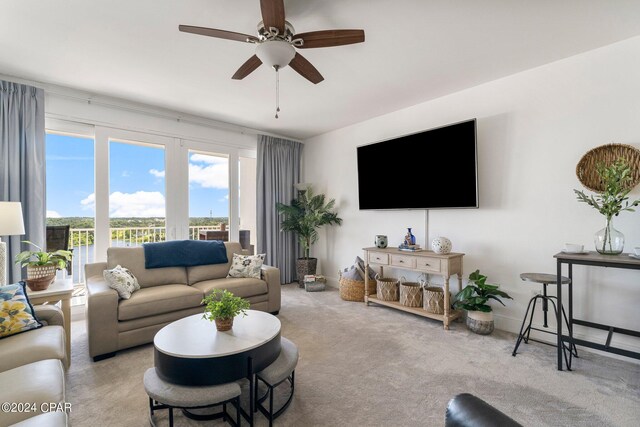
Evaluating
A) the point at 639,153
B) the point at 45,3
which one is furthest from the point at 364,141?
the point at 45,3

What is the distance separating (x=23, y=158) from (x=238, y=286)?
2.61 metres

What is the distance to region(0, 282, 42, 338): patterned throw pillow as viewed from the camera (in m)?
1.81

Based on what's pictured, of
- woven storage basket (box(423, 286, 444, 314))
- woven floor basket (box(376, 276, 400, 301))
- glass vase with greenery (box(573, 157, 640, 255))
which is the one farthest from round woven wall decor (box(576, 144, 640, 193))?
woven floor basket (box(376, 276, 400, 301))

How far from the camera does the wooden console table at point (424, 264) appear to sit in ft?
10.0

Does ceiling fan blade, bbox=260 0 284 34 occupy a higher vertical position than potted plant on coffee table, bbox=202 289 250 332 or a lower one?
higher

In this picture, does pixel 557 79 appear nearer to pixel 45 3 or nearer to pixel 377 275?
pixel 377 275

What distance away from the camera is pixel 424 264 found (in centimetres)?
326

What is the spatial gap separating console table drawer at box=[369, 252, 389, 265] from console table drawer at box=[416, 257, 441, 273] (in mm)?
438

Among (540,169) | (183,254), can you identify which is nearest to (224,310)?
(183,254)

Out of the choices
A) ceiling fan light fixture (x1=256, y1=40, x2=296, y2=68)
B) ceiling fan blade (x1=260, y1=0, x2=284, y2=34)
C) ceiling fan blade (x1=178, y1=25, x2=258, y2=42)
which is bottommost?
ceiling fan light fixture (x1=256, y1=40, x2=296, y2=68)

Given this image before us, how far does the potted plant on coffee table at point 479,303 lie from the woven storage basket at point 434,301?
0.24m

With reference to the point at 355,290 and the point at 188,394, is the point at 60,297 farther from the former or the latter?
the point at 355,290

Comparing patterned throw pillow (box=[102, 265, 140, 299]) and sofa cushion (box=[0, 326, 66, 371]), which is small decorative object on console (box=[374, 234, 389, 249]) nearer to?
patterned throw pillow (box=[102, 265, 140, 299])

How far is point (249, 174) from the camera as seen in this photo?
19.9ft
